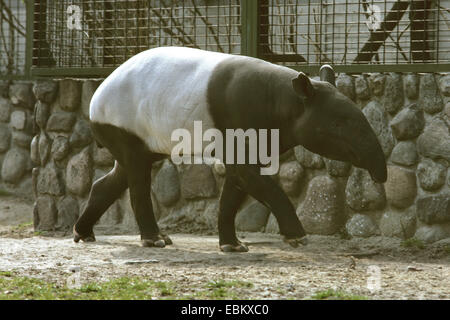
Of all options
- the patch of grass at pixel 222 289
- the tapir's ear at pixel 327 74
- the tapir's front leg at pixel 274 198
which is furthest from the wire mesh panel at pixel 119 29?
the patch of grass at pixel 222 289

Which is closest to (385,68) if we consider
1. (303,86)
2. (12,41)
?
(303,86)

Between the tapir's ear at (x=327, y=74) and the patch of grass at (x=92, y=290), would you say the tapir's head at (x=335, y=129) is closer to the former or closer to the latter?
the tapir's ear at (x=327, y=74)

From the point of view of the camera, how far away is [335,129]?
22.7ft

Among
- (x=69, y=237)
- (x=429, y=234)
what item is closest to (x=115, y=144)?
(x=69, y=237)

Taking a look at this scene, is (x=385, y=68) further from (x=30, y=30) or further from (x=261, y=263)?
(x=30, y=30)

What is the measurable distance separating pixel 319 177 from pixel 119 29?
2567 millimetres

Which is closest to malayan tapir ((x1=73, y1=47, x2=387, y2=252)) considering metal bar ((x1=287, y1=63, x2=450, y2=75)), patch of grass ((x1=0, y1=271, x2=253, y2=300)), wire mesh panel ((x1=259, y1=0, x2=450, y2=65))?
metal bar ((x1=287, y1=63, x2=450, y2=75))

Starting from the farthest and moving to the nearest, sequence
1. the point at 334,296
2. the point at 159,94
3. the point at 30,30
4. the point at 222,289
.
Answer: the point at 30,30 < the point at 159,94 < the point at 222,289 < the point at 334,296

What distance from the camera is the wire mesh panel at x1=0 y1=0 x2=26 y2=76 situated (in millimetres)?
11789

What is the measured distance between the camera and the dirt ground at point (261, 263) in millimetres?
5656

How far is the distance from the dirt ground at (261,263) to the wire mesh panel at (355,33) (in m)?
1.72

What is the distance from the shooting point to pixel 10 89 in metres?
11.4

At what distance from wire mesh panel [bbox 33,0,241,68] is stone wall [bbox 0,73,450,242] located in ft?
1.37

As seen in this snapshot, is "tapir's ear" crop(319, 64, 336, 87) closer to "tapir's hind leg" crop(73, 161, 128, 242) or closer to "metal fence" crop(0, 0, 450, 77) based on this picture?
"metal fence" crop(0, 0, 450, 77)
